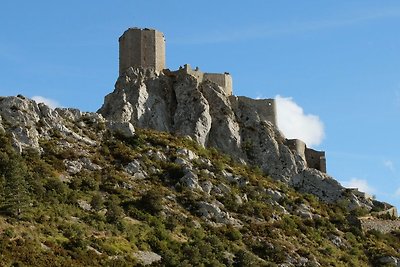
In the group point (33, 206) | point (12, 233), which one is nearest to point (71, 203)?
point (33, 206)

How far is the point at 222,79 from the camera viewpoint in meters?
81.0

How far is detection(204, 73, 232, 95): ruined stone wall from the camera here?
80375mm

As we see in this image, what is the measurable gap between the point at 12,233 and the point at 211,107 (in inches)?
1353

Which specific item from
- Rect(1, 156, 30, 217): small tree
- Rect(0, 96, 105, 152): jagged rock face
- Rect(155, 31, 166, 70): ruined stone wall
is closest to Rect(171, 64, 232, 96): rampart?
Rect(155, 31, 166, 70): ruined stone wall

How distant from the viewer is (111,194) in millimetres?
59000

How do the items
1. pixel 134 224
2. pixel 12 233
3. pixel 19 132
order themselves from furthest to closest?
1. pixel 19 132
2. pixel 134 224
3. pixel 12 233

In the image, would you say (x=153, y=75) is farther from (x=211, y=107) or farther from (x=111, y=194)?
(x=111, y=194)

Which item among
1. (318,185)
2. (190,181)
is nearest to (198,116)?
(318,185)

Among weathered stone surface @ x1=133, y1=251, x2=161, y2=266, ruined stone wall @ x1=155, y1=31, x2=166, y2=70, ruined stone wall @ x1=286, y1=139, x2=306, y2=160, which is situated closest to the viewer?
weathered stone surface @ x1=133, y1=251, x2=161, y2=266

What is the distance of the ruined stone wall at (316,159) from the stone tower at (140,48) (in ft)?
55.9

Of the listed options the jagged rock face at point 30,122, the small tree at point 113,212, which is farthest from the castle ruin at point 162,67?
the small tree at point 113,212

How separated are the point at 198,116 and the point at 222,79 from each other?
22.0ft

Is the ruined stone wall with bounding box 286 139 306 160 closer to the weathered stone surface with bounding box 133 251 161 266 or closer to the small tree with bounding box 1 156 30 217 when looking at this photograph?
the weathered stone surface with bounding box 133 251 161 266

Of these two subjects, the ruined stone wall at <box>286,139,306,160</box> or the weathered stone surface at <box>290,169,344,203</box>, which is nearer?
the weathered stone surface at <box>290,169,344,203</box>
